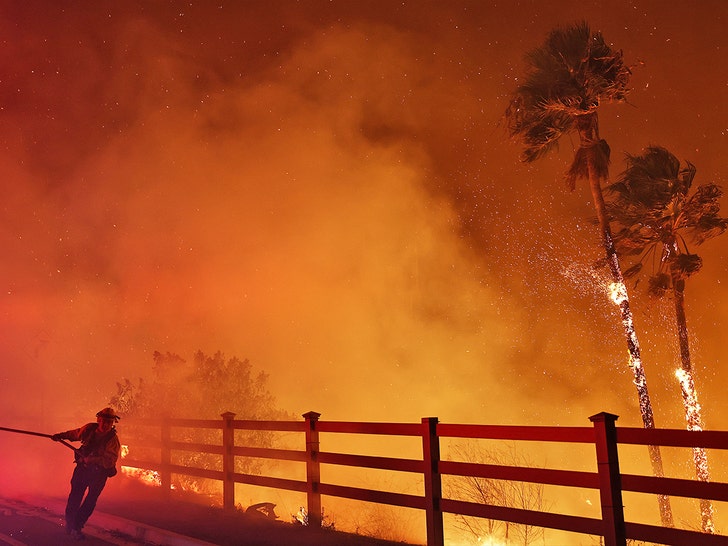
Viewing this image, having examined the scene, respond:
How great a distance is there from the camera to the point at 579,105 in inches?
947

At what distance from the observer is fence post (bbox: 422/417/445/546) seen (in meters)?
7.23

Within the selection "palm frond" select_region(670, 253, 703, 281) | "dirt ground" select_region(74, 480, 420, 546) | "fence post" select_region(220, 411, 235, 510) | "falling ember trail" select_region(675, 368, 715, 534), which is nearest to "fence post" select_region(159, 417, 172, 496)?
"dirt ground" select_region(74, 480, 420, 546)

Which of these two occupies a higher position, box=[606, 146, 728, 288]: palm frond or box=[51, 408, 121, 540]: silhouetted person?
box=[606, 146, 728, 288]: palm frond

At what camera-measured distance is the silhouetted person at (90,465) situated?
8.63 metres

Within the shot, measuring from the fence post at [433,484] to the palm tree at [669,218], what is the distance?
20.4m

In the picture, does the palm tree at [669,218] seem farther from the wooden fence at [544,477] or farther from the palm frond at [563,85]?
the wooden fence at [544,477]

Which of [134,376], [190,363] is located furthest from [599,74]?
[134,376]

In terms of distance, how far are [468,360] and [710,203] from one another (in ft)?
218

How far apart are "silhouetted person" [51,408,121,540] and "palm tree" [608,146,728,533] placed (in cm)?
2160

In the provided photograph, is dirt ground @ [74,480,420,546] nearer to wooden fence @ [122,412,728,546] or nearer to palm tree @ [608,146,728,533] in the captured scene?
wooden fence @ [122,412,728,546]

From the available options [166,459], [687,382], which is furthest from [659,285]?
[166,459]

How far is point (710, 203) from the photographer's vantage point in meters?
25.4

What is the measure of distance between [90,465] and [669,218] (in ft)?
76.0

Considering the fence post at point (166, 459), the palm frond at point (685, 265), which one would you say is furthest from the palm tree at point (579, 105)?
the fence post at point (166, 459)
